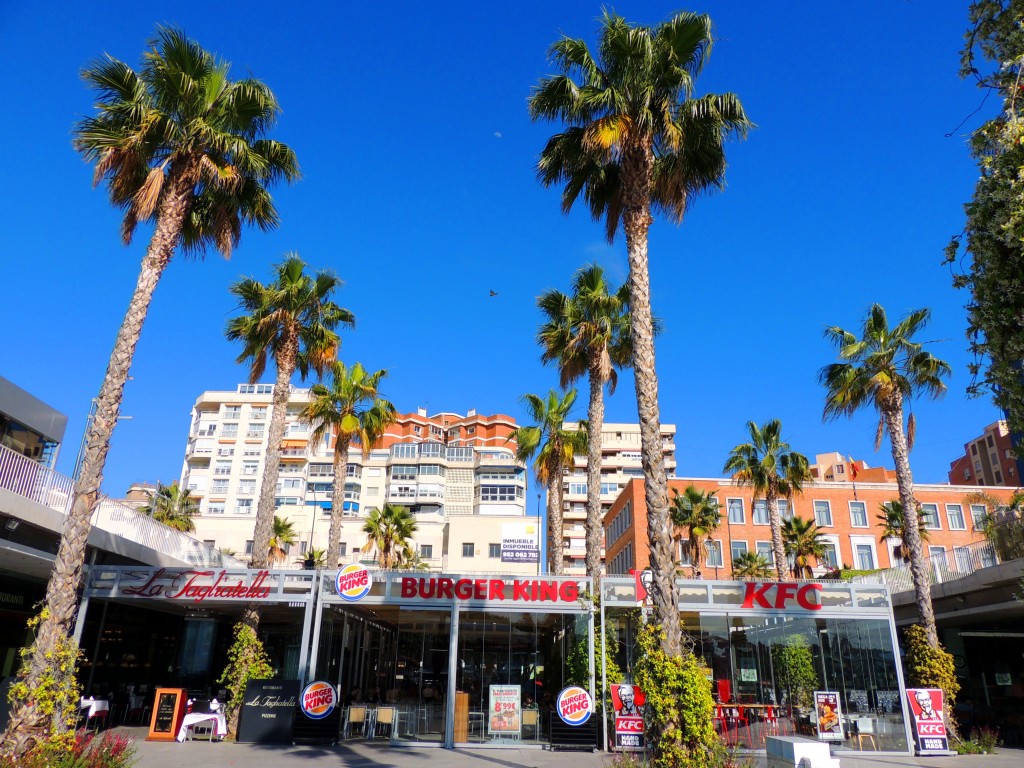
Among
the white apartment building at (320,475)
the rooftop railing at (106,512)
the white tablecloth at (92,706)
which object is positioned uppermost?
the white apartment building at (320,475)

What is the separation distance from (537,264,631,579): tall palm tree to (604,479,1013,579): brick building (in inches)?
1128

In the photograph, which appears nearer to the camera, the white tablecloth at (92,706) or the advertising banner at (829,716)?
the white tablecloth at (92,706)

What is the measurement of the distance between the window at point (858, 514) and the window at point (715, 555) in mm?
10140

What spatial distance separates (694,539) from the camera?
4100 cm

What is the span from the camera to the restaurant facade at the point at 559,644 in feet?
63.0

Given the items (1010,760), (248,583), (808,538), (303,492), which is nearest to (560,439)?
(248,583)

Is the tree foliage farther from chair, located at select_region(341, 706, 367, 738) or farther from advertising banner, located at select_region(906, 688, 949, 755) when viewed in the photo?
chair, located at select_region(341, 706, 367, 738)

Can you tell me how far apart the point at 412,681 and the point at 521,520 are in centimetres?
2935

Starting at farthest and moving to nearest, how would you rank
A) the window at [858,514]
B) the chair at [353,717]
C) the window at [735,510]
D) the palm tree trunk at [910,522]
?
the window at [735,510] → the window at [858,514] → the palm tree trunk at [910,522] → the chair at [353,717]

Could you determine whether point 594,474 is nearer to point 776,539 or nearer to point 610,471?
point 776,539

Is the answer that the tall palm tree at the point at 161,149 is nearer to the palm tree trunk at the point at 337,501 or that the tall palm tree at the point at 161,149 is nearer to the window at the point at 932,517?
the palm tree trunk at the point at 337,501

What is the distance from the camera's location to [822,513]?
175ft

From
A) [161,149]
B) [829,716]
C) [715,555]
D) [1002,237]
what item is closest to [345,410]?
[161,149]

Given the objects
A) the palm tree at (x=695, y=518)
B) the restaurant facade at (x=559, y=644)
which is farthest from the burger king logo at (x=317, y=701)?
the palm tree at (x=695, y=518)
